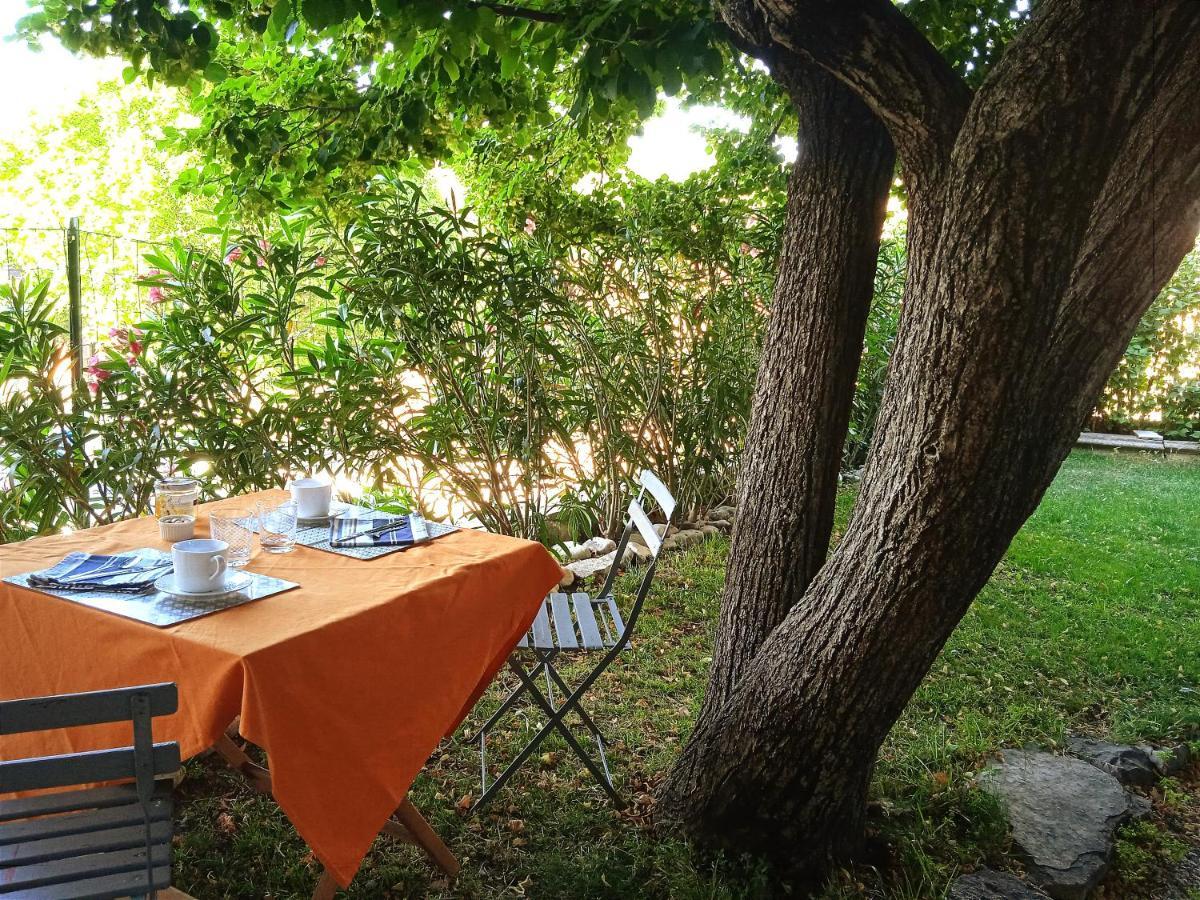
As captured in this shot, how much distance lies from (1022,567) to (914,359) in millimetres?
3655

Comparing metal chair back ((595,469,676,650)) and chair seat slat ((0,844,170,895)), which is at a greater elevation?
metal chair back ((595,469,676,650))

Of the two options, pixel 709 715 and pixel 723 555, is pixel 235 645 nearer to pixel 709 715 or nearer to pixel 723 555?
pixel 709 715

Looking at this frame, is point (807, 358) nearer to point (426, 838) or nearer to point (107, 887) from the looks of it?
point (426, 838)

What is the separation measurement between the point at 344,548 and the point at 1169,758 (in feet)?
9.47

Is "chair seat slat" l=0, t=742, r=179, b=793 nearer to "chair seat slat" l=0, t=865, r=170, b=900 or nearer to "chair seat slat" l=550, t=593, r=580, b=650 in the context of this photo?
"chair seat slat" l=0, t=865, r=170, b=900

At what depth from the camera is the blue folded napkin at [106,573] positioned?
75.2 inches

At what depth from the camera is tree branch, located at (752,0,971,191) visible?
190 cm

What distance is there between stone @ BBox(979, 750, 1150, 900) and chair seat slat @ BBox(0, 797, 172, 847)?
219 centimetres

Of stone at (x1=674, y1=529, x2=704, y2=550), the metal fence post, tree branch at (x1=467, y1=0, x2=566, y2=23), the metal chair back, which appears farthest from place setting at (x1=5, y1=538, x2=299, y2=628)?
stone at (x1=674, y1=529, x2=704, y2=550)

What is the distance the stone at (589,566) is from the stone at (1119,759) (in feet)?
7.19

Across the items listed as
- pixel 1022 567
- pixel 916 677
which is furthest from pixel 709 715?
pixel 1022 567

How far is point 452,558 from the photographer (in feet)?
7.25

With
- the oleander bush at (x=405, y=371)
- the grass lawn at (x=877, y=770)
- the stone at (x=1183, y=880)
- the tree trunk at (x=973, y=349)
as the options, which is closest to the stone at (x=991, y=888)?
the grass lawn at (x=877, y=770)

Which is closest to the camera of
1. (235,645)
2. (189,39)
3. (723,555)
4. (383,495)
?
(235,645)
